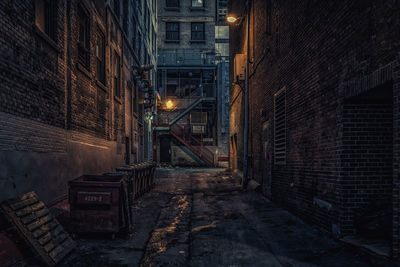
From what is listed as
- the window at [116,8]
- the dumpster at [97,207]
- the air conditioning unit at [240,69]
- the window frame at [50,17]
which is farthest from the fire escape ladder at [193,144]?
the dumpster at [97,207]

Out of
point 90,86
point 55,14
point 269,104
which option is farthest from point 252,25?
point 55,14

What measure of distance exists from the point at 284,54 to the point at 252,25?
18.1 feet

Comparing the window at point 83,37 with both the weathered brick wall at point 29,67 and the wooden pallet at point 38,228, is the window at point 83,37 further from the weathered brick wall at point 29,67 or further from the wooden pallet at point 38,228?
the wooden pallet at point 38,228

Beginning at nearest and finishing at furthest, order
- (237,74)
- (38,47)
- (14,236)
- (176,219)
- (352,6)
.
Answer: (14,236) < (352,6) < (38,47) < (176,219) < (237,74)

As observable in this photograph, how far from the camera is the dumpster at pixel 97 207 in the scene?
5461 mm

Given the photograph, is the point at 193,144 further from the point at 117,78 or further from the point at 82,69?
the point at 82,69

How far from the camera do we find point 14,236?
4.36 m

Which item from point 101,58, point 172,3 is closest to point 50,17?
point 101,58

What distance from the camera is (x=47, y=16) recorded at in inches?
282

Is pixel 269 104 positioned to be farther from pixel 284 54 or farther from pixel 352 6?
pixel 352 6

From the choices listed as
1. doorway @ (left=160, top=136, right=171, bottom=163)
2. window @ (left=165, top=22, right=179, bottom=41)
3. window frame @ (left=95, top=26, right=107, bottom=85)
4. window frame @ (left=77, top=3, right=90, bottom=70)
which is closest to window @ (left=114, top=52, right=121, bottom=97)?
window frame @ (left=95, top=26, right=107, bottom=85)

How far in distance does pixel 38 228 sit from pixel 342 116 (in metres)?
5.09

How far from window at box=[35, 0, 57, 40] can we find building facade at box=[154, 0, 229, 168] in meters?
21.8

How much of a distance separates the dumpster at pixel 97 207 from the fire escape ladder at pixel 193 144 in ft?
78.7
